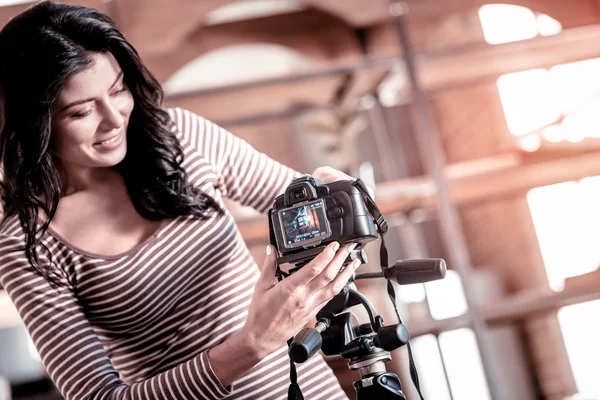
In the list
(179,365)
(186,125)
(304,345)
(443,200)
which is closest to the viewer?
(304,345)

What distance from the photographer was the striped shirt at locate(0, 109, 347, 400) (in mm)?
953

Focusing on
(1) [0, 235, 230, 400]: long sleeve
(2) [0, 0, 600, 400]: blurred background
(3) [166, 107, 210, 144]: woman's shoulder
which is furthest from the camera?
(2) [0, 0, 600, 400]: blurred background

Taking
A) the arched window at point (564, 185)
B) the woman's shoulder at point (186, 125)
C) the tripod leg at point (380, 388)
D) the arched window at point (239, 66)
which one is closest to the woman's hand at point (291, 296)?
the tripod leg at point (380, 388)

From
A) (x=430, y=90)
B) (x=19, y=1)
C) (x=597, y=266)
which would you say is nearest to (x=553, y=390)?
(x=597, y=266)

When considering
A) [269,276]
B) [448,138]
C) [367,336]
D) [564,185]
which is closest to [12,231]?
[269,276]

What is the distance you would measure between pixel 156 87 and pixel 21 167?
224mm

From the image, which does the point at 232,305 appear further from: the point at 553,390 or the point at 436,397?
the point at 553,390

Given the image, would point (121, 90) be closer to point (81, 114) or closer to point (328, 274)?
point (81, 114)

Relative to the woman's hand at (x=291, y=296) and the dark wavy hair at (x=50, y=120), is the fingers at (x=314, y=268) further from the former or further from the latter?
the dark wavy hair at (x=50, y=120)

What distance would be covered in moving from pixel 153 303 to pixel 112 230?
123mm

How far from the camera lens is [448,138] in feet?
18.4

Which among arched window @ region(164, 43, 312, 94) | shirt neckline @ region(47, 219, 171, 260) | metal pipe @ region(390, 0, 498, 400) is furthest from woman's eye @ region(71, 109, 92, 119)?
arched window @ region(164, 43, 312, 94)

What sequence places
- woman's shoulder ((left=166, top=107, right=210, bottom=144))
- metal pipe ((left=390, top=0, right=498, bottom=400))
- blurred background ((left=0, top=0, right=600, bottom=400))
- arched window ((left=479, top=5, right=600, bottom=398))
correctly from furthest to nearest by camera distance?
arched window ((left=479, top=5, right=600, bottom=398)), blurred background ((left=0, top=0, right=600, bottom=400)), metal pipe ((left=390, top=0, right=498, bottom=400)), woman's shoulder ((left=166, top=107, right=210, bottom=144))

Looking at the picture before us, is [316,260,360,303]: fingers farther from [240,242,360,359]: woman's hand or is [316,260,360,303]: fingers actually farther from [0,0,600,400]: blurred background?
[0,0,600,400]: blurred background
